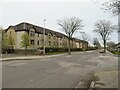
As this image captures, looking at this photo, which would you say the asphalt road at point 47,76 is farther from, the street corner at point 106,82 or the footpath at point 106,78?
the street corner at point 106,82

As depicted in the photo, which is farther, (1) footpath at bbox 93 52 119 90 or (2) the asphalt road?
(2) the asphalt road

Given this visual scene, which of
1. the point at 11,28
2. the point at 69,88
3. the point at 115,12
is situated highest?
Result: the point at 11,28

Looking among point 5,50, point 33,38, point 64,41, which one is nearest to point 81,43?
point 64,41

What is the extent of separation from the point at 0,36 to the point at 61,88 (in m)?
44.5

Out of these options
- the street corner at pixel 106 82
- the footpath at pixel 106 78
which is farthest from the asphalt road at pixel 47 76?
the street corner at pixel 106 82

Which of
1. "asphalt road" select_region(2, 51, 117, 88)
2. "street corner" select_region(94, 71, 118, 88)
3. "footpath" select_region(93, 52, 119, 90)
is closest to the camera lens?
"street corner" select_region(94, 71, 118, 88)

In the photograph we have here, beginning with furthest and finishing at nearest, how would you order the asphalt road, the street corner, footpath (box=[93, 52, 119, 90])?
the asphalt road, footpath (box=[93, 52, 119, 90]), the street corner

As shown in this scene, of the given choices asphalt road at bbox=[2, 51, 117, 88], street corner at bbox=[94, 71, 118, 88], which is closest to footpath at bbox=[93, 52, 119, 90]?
street corner at bbox=[94, 71, 118, 88]

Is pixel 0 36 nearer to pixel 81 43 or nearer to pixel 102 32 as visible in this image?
pixel 102 32

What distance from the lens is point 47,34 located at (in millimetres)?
80938

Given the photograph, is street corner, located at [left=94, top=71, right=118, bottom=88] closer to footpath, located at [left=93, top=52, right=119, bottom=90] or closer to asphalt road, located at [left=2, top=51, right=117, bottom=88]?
footpath, located at [left=93, top=52, right=119, bottom=90]

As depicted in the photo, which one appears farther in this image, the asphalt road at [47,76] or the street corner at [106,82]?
the asphalt road at [47,76]

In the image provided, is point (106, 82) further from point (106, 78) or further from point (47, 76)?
point (47, 76)

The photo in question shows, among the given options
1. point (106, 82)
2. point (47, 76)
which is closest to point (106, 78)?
point (106, 82)
